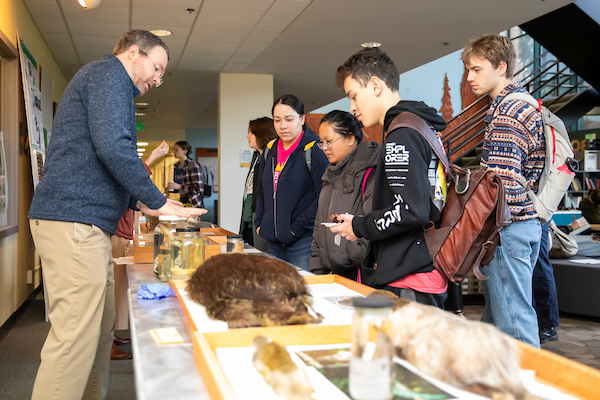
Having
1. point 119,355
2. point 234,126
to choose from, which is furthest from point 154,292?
point 234,126

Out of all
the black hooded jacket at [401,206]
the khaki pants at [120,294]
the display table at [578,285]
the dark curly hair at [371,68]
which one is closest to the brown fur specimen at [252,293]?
the black hooded jacket at [401,206]

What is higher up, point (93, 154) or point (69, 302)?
point (93, 154)

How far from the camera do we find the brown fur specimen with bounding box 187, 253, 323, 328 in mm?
974

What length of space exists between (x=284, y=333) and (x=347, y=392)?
231 millimetres

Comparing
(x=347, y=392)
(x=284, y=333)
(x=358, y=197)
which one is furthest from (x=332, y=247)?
(x=347, y=392)

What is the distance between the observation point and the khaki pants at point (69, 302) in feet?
5.30

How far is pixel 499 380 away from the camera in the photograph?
2.21 ft

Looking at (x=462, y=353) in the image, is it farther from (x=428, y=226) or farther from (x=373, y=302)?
(x=428, y=226)

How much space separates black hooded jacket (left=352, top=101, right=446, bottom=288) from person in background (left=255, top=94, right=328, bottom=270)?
1269 mm

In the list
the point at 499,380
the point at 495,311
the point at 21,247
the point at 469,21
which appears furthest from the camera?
the point at 469,21

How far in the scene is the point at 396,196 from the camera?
1.47m

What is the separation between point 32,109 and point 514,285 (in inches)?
168

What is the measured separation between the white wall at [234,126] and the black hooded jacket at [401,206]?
6485 mm

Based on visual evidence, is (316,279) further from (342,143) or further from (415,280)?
(342,143)
